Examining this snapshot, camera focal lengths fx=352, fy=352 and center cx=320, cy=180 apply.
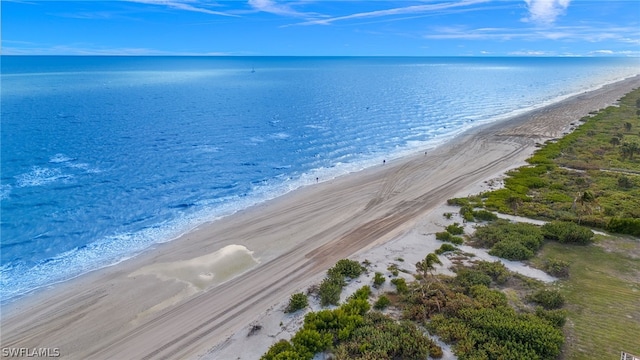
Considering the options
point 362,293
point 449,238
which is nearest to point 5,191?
point 362,293

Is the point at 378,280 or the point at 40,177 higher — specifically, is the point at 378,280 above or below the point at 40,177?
above

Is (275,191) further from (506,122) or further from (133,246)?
(506,122)

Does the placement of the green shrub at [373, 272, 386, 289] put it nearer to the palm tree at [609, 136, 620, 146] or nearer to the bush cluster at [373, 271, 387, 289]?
the bush cluster at [373, 271, 387, 289]

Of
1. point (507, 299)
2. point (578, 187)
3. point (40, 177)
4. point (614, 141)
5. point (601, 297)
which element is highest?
point (614, 141)

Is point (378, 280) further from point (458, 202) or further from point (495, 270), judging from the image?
point (458, 202)

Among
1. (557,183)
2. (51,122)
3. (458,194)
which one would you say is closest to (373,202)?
(458,194)

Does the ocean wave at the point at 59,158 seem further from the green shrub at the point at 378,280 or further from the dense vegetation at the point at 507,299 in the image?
the green shrub at the point at 378,280

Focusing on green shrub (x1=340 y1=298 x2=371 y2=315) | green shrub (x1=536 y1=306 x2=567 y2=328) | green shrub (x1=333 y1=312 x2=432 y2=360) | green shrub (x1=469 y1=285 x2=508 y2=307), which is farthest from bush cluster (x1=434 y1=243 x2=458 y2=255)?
green shrub (x1=333 y1=312 x2=432 y2=360)
